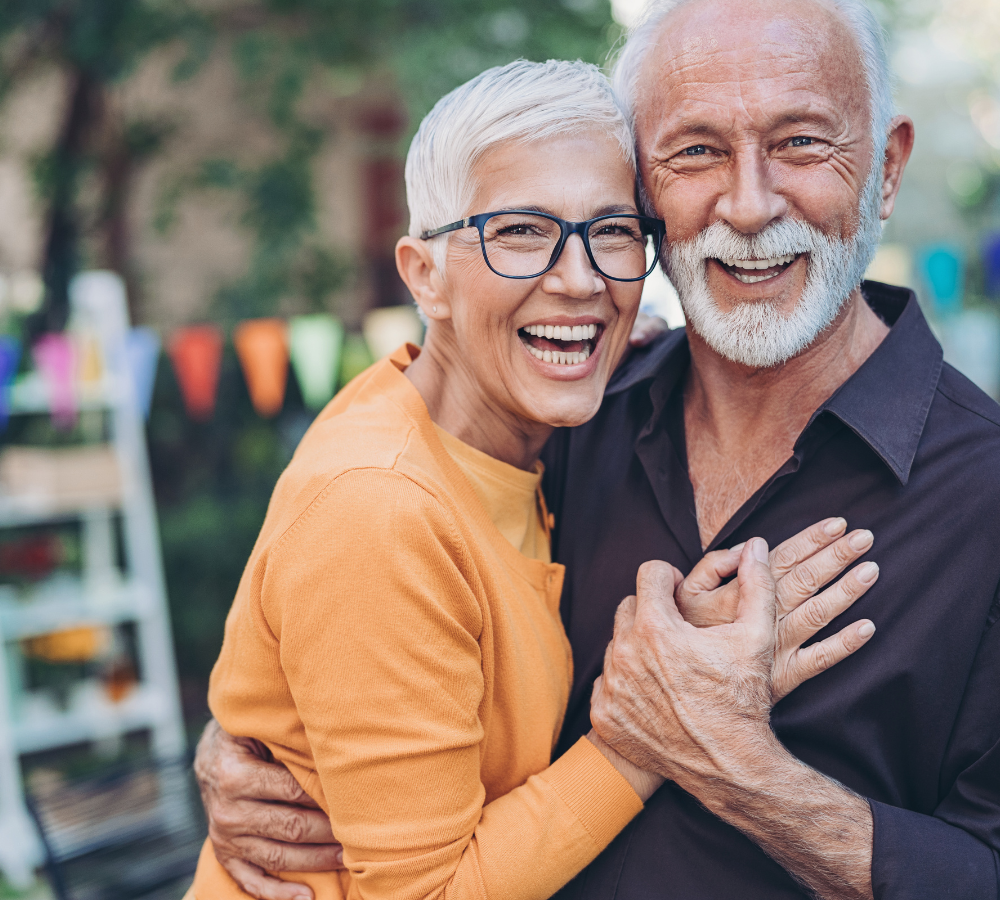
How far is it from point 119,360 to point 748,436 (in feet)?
11.9

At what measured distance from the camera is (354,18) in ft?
20.5

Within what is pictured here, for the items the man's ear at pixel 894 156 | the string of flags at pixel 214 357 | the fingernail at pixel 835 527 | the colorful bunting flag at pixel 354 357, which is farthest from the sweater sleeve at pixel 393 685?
the colorful bunting flag at pixel 354 357

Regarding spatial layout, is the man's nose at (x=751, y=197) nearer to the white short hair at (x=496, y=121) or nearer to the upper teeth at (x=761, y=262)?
the upper teeth at (x=761, y=262)

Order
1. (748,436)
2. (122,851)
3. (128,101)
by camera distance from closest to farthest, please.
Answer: (748,436) < (122,851) < (128,101)

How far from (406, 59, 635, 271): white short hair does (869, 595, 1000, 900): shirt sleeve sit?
111cm

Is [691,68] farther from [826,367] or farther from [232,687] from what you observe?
[232,687]

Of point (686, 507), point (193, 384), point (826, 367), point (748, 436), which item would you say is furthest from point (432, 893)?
point (193, 384)

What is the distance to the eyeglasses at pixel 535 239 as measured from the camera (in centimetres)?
164

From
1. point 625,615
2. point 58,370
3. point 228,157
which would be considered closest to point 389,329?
point 58,370

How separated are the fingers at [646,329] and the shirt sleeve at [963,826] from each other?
1.07m

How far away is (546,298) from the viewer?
5.60 ft

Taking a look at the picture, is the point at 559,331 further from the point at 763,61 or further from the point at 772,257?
the point at 763,61

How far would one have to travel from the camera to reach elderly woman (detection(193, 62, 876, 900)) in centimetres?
142

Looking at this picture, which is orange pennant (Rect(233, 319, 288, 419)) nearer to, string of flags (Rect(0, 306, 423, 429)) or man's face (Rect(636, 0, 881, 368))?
string of flags (Rect(0, 306, 423, 429))
